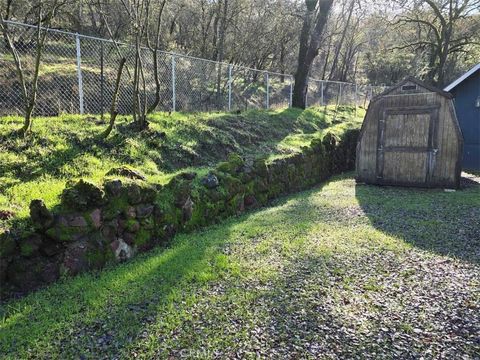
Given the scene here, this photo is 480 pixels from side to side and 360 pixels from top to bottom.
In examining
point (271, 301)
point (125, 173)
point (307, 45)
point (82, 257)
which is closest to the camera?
point (271, 301)

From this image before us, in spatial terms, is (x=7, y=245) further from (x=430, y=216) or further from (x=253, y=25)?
(x=253, y=25)

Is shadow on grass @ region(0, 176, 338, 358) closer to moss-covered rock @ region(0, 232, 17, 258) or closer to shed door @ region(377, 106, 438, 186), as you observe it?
moss-covered rock @ region(0, 232, 17, 258)

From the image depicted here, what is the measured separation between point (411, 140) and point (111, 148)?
298 inches

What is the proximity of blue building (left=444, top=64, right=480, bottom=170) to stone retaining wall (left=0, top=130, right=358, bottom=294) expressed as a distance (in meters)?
9.26

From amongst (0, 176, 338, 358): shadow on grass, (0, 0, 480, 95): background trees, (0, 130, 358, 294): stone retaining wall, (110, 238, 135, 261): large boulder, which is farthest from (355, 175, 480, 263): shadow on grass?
(0, 0, 480, 95): background trees

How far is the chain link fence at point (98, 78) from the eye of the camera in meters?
7.39

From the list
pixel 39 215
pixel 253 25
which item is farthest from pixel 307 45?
pixel 39 215

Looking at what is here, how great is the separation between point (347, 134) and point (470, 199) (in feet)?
17.9

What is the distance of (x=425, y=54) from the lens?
1105 inches

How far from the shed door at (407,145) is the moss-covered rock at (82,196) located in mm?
7934

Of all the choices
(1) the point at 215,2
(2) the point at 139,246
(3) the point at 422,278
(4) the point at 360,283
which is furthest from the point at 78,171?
(1) the point at 215,2

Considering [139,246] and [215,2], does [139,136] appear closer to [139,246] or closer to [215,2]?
[139,246]

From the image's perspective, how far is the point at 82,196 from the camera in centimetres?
404

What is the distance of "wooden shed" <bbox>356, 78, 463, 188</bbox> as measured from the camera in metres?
8.78
